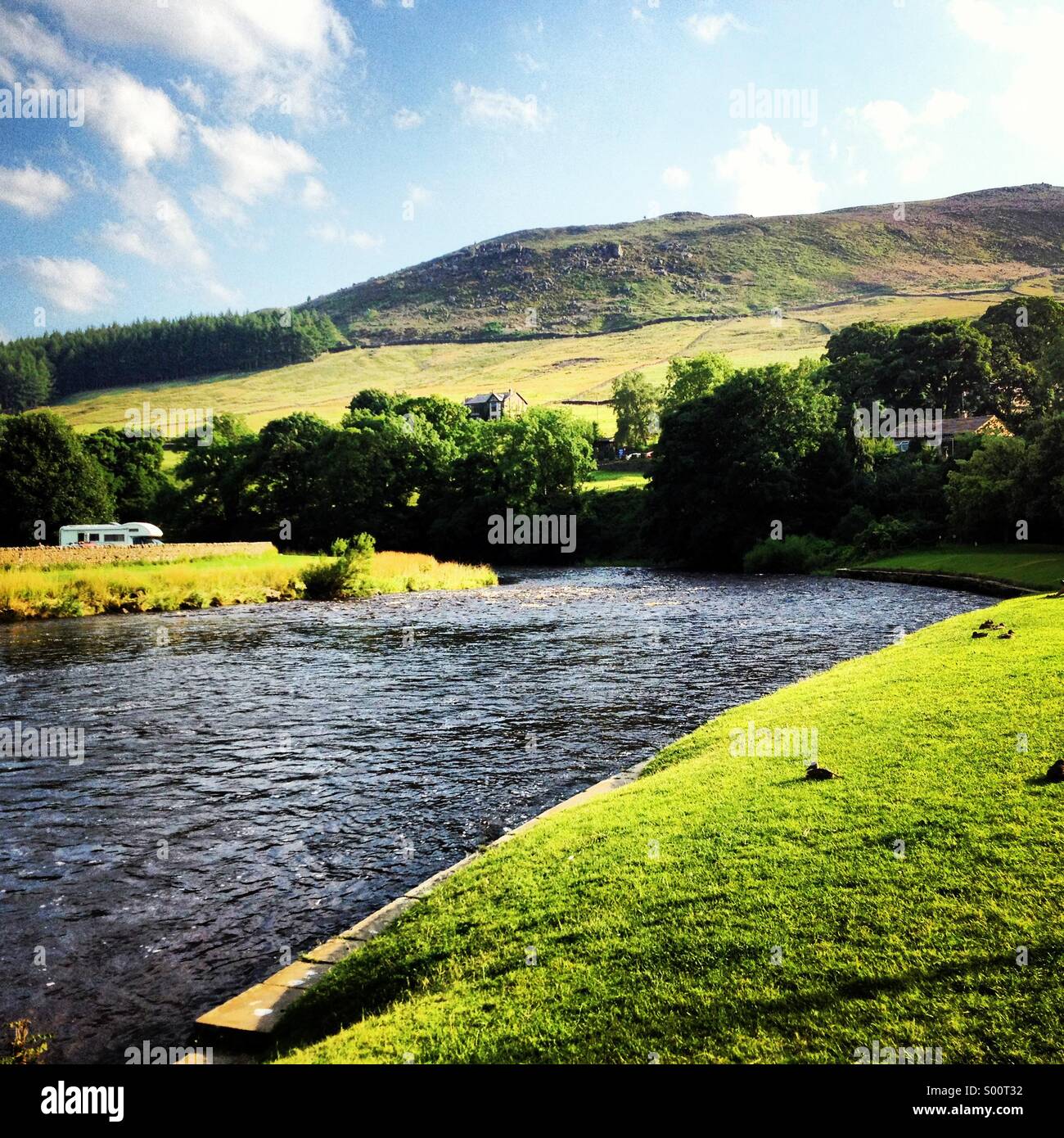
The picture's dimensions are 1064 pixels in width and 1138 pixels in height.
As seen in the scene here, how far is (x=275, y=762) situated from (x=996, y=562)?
46.9 metres

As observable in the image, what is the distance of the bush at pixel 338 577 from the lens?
2206 inches

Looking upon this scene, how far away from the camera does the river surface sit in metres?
9.93

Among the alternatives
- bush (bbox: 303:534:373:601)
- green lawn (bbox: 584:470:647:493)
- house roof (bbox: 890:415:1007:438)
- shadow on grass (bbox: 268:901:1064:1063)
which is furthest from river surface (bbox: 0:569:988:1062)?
house roof (bbox: 890:415:1007:438)

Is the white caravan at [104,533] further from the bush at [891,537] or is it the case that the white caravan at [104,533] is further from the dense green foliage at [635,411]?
the dense green foliage at [635,411]

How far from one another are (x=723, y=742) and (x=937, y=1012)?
9341mm

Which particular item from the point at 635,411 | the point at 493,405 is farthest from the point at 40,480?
the point at 493,405

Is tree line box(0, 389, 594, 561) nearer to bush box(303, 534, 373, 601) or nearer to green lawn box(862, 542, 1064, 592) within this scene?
bush box(303, 534, 373, 601)

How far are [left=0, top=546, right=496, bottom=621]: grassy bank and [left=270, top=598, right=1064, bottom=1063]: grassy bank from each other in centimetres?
4168

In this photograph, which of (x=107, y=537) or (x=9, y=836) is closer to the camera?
(x=9, y=836)

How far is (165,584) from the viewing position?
163 feet

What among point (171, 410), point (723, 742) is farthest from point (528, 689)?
point (171, 410)

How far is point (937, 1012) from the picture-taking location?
19.3ft

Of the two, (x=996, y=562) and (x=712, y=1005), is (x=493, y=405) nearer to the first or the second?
(x=996, y=562)

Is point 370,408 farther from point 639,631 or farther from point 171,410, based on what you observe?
point 639,631
